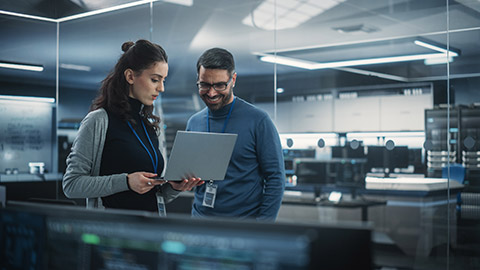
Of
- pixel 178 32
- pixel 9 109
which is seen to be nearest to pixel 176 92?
pixel 178 32

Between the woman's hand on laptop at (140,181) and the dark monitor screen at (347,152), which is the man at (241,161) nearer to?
the woman's hand on laptop at (140,181)

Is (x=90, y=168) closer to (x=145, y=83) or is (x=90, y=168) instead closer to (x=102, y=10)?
(x=145, y=83)

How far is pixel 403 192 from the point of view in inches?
172

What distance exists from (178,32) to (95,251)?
15.4 feet

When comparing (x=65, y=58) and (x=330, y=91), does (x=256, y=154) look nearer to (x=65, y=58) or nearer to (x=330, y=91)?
(x=330, y=91)

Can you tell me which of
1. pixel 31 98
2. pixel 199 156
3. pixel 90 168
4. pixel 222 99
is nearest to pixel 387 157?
pixel 222 99

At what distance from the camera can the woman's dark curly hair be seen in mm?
2324

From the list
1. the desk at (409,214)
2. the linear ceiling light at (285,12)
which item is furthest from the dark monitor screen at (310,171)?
the linear ceiling light at (285,12)

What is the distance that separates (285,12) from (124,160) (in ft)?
9.88

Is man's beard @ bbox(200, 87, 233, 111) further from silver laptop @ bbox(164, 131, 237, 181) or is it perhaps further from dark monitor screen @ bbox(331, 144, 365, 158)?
dark monitor screen @ bbox(331, 144, 365, 158)

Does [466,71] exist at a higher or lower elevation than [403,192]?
higher

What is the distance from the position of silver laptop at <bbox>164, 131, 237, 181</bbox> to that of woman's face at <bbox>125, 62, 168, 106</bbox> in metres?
0.28

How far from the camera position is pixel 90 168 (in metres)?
2.23

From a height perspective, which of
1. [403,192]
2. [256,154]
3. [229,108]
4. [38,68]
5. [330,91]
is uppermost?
[38,68]
